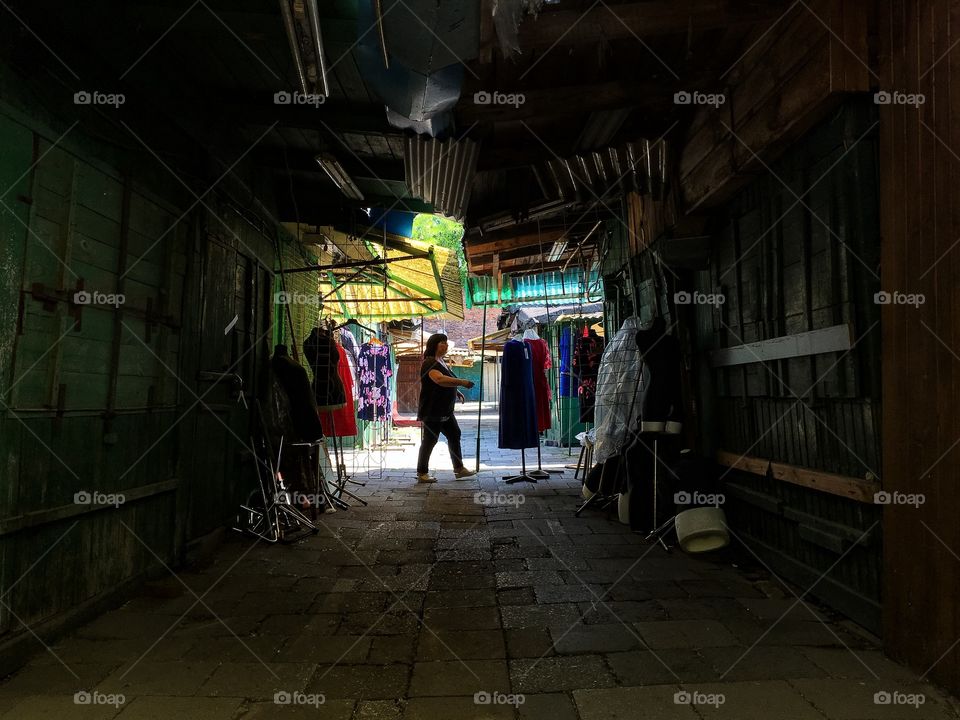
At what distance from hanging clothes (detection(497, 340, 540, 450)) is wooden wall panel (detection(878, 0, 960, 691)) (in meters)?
5.27

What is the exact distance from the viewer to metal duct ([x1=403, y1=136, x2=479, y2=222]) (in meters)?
4.70

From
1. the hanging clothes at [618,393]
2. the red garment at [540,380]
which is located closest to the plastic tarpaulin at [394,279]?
the red garment at [540,380]

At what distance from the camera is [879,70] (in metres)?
2.80

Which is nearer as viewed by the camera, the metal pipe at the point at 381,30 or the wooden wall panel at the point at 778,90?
the metal pipe at the point at 381,30

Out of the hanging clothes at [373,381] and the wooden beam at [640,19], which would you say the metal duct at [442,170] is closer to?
the wooden beam at [640,19]

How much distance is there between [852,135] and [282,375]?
492 cm

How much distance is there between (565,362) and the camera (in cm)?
1169

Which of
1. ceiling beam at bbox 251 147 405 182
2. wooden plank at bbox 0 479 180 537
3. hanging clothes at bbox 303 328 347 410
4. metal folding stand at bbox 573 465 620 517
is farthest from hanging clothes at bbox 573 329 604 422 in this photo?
wooden plank at bbox 0 479 180 537

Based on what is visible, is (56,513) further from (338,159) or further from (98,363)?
(338,159)

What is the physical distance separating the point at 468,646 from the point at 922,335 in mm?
2754

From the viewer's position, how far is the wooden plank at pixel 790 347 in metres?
3.01

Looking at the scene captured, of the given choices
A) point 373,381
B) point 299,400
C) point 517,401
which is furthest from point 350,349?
point 299,400

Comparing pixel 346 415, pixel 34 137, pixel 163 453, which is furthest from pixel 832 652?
pixel 346 415

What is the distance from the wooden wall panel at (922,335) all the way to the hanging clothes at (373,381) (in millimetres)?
8463
